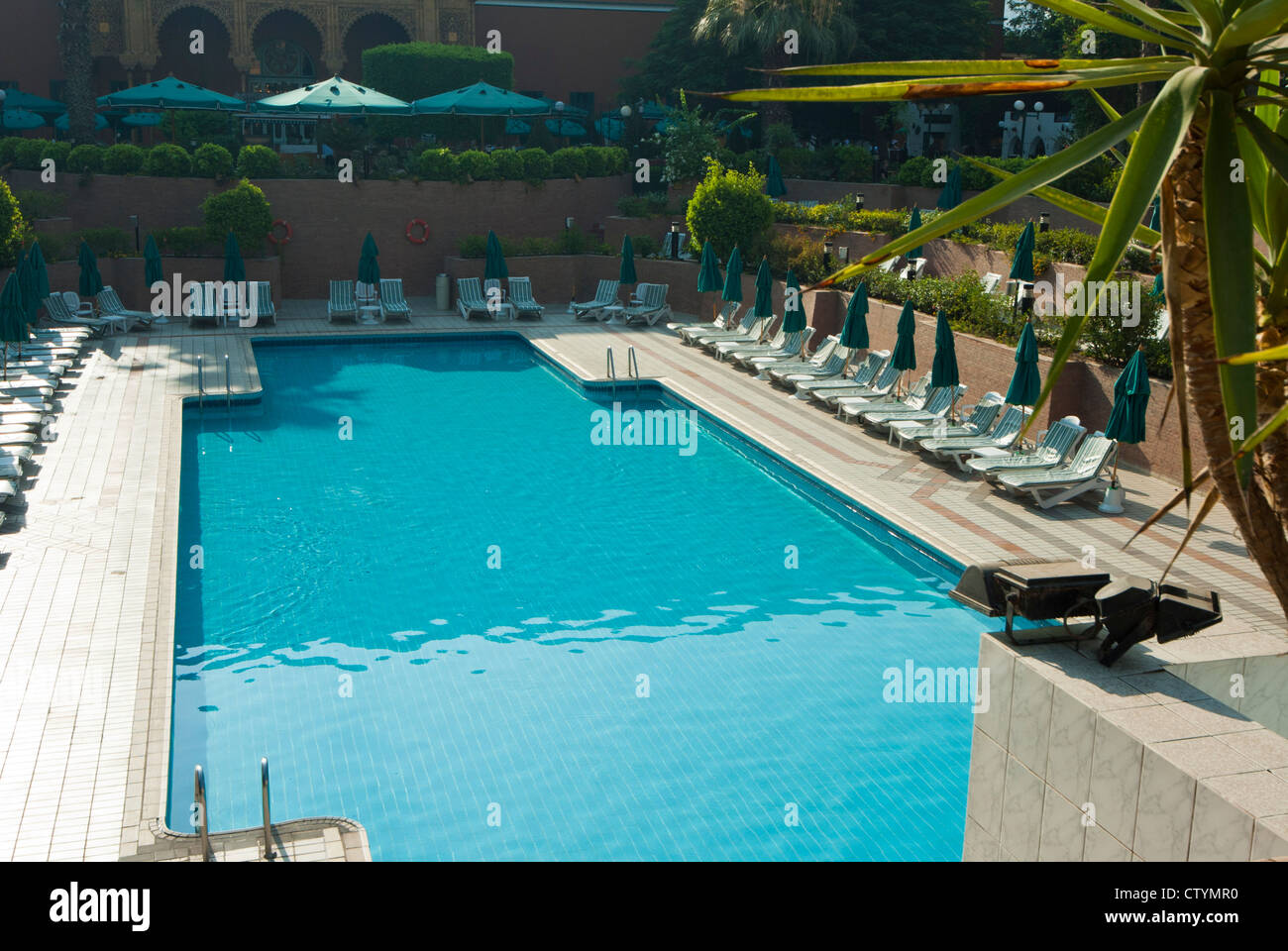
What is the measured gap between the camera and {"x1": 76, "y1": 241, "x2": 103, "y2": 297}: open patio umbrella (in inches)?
879

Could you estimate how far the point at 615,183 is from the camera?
29875mm

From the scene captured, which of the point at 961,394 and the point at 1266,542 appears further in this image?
the point at 961,394

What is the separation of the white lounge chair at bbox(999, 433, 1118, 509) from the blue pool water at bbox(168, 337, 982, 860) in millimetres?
1623

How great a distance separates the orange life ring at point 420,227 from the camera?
1087 inches

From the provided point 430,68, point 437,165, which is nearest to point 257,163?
point 437,165

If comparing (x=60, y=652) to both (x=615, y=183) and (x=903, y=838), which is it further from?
A: (x=615, y=183)

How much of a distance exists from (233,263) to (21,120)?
10.0 meters

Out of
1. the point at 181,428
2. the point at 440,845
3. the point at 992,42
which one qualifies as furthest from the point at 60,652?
the point at 992,42

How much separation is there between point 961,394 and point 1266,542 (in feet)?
45.3

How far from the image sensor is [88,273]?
73.4 ft

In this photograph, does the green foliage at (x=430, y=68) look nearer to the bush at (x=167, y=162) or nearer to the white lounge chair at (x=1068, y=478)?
the bush at (x=167, y=162)

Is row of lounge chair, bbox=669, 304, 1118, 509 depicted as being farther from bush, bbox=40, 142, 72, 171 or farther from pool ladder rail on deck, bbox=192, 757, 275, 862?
bush, bbox=40, 142, 72, 171

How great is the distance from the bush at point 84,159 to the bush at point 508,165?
8.27 m
